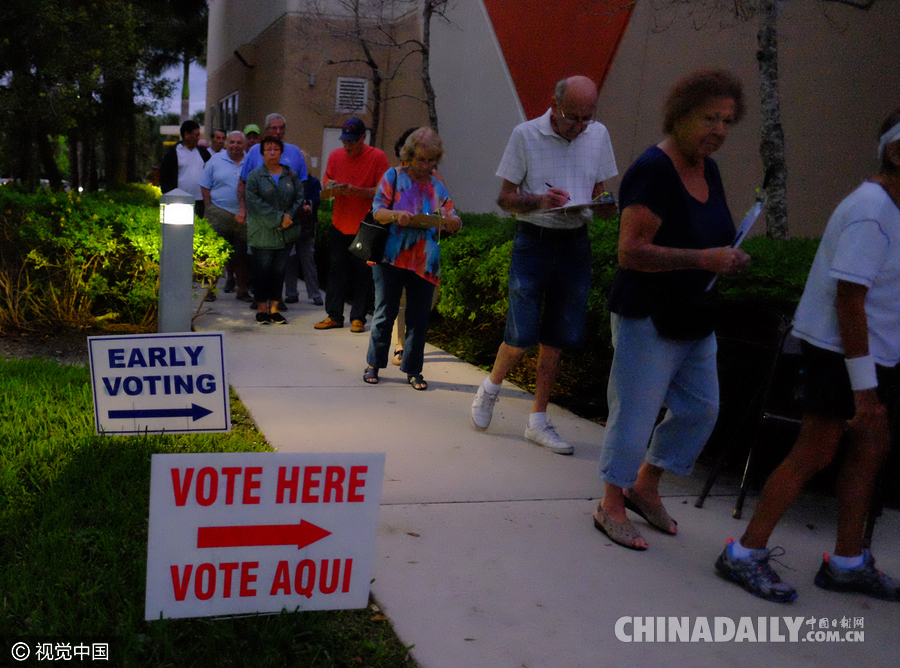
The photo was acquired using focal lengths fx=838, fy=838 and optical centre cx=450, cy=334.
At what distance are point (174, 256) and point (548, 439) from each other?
257cm

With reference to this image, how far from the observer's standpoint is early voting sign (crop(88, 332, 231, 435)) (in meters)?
3.92

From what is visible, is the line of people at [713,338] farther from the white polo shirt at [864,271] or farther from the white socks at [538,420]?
the white socks at [538,420]

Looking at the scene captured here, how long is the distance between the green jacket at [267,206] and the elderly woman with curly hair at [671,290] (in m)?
5.18

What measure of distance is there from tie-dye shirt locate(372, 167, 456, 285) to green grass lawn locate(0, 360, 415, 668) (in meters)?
1.86

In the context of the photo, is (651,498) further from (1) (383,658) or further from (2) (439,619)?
(1) (383,658)

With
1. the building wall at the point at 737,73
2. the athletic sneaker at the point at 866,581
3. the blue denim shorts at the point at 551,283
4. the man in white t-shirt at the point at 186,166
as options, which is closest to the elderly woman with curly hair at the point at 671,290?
the athletic sneaker at the point at 866,581

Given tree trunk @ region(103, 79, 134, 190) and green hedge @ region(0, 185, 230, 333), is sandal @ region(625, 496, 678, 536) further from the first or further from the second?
tree trunk @ region(103, 79, 134, 190)

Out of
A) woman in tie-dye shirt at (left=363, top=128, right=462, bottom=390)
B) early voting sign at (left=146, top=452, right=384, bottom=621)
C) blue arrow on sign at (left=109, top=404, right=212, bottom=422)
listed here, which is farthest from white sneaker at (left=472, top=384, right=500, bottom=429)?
early voting sign at (left=146, top=452, right=384, bottom=621)

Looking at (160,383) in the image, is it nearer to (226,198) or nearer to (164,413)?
(164,413)

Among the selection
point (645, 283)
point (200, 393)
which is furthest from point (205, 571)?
point (645, 283)

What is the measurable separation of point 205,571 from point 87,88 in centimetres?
1728

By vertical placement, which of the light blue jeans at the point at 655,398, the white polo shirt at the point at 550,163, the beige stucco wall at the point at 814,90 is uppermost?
the beige stucco wall at the point at 814,90

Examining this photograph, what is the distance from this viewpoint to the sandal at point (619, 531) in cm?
354

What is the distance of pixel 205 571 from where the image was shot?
254 centimetres
